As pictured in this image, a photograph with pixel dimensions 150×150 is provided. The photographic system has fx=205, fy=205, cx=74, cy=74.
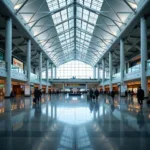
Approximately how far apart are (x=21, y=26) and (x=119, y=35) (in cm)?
1534

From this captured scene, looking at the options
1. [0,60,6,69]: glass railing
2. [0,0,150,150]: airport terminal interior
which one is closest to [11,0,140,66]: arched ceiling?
[0,0,150,150]: airport terminal interior

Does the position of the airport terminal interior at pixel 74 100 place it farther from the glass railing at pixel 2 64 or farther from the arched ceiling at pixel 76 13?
the glass railing at pixel 2 64

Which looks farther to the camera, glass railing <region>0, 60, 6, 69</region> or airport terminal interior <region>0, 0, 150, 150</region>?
glass railing <region>0, 60, 6, 69</region>

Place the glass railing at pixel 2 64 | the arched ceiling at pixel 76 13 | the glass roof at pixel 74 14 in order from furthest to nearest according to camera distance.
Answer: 1. the glass roof at pixel 74 14
2. the arched ceiling at pixel 76 13
3. the glass railing at pixel 2 64

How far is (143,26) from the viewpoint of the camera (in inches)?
936

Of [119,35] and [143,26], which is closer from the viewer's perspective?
[143,26]

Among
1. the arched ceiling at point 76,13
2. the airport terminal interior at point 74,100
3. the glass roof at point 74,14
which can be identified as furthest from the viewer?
the glass roof at point 74,14

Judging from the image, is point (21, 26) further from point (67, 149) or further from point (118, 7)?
point (67, 149)

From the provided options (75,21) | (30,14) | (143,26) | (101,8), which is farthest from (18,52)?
(143,26)

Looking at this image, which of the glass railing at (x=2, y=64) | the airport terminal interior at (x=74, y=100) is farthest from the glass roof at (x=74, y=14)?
the glass railing at (x=2, y=64)

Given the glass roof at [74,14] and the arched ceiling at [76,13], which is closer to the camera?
the arched ceiling at [76,13]

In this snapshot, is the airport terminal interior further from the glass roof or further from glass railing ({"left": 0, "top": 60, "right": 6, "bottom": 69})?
glass railing ({"left": 0, "top": 60, "right": 6, "bottom": 69})

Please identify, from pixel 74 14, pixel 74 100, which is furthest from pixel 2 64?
pixel 74 14

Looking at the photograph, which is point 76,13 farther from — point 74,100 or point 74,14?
point 74,100
